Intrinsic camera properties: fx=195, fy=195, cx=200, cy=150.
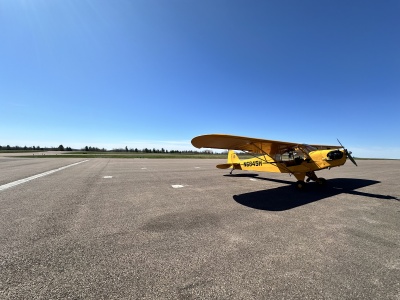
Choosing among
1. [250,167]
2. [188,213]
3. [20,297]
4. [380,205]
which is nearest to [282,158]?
[250,167]

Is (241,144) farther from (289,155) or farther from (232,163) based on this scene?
Answer: (232,163)

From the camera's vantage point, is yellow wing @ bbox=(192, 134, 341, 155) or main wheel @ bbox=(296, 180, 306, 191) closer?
yellow wing @ bbox=(192, 134, 341, 155)

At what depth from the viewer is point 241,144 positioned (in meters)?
9.03

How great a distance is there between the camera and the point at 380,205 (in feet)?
21.1

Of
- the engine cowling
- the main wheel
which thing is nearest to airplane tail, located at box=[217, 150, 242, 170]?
the main wheel

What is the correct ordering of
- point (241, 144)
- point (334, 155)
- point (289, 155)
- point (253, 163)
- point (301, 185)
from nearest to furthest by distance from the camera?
point (334, 155)
point (301, 185)
point (241, 144)
point (289, 155)
point (253, 163)

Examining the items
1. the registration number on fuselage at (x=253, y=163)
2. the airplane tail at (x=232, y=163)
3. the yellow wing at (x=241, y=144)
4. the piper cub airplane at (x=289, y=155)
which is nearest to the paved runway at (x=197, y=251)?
the yellow wing at (x=241, y=144)

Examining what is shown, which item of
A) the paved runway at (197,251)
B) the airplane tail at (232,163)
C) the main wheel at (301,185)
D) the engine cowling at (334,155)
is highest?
the engine cowling at (334,155)

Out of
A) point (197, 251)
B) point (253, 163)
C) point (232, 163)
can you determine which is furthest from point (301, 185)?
point (197, 251)

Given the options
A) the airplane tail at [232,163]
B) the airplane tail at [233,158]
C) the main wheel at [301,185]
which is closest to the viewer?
the main wheel at [301,185]

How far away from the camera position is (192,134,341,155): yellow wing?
23.9ft

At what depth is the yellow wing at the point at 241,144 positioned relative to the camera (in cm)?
729

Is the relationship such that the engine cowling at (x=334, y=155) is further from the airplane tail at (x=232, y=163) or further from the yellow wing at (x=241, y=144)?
the airplane tail at (x=232, y=163)

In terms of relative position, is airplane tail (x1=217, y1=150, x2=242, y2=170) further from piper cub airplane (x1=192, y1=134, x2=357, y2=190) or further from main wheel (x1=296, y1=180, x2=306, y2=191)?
main wheel (x1=296, y1=180, x2=306, y2=191)
